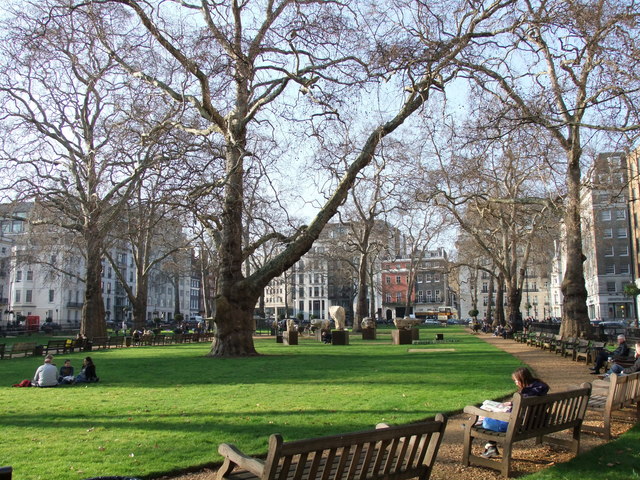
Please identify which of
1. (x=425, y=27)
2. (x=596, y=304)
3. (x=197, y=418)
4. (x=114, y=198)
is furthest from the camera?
(x=596, y=304)

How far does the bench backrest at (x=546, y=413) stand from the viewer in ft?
18.2

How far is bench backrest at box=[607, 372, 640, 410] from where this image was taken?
7.13 metres

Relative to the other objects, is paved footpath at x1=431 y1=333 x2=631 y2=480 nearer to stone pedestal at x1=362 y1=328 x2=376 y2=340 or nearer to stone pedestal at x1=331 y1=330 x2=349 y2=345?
stone pedestal at x1=331 y1=330 x2=349 y2=345

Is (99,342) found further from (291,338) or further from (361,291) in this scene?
(361,291)

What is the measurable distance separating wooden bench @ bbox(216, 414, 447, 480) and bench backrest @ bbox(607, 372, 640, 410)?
3686 mm

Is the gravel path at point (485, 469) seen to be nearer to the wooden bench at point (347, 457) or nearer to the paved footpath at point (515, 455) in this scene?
the paved footpath at point (515, 455)

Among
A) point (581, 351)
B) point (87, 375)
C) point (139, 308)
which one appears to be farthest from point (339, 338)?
point (139, 308)

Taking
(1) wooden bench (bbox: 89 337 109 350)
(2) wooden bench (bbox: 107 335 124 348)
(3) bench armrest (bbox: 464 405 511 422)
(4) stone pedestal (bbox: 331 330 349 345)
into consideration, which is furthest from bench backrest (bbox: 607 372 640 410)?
(2) wooden bench (bbox: 107 335 124 348)

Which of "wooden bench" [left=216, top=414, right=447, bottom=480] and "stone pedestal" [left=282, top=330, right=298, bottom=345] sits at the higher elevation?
"wooden bench" [left=216, top=414, right=447, bottom=480]

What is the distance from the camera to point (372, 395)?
10805mm

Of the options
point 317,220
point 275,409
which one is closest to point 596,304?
point 317,220

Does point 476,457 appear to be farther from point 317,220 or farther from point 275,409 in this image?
point 317,220

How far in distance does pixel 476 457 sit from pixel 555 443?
1159 millimetres

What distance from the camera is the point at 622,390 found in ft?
24.6
